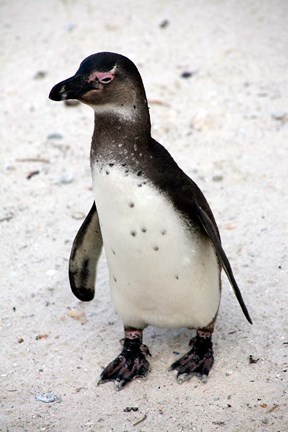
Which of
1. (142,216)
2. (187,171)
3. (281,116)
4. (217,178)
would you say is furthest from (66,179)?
(142,216)

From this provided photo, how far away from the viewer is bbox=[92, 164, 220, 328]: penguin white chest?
2.86 meters

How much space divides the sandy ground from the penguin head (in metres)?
1.07

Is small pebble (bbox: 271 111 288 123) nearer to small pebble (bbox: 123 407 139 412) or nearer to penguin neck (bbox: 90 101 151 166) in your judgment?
penguin neck (bbox: 90 101 151 166)

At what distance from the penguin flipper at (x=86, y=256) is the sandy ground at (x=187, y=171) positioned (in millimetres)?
206

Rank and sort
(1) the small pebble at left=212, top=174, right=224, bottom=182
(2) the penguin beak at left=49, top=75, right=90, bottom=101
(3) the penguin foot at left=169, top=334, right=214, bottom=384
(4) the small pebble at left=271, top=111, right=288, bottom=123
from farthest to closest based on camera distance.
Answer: (4) the small pebble at left=271, top=111, right=288, bottom=123, (1) the small pebble at left=212, top=174, right=224, bottom=182, (3) the penguin foot at left=169, top=334, right=214, bottom=384, (2) the penguin beak at left=49, top=75, right=90, bottom=101

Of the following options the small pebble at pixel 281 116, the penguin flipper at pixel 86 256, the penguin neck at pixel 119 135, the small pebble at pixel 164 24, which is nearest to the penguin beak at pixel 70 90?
the penguin neck at pixel 119 135

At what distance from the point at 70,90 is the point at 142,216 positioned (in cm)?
48

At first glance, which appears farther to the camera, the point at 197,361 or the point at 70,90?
the point at 197,361

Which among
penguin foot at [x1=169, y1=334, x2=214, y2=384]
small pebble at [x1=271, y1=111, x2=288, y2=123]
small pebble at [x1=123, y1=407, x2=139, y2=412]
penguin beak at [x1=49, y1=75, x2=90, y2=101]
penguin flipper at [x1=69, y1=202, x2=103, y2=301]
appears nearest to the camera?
penguin beak at [x1=49, y1=75, x2=90, y2=101]

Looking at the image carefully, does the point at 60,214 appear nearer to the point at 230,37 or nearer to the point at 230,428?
the point at 230,428

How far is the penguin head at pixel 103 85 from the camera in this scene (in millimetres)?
2830

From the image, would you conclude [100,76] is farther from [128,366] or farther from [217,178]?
[217,178]

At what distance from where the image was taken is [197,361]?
3.25 m

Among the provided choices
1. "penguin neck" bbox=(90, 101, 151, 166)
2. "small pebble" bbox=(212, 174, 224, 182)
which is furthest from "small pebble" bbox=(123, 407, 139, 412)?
"small pebble" bbox=(212, 174, 224, 182)
